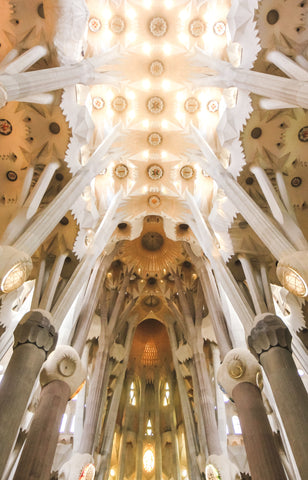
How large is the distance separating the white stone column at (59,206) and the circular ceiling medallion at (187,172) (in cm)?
411

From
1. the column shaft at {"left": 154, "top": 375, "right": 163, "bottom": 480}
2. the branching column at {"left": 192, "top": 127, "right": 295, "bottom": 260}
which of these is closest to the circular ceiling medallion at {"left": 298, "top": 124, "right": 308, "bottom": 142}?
the branching column at {"left": 192, "top": 127, "right": 295, "bottom": 260}

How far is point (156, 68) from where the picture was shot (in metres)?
13.6

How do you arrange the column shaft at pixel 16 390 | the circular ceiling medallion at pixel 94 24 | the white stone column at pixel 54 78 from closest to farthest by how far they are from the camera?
the column shaft at pixel 16 390 < the white stone column at pixel 54 78 < the circular ceiling medallion at pixel 94 24

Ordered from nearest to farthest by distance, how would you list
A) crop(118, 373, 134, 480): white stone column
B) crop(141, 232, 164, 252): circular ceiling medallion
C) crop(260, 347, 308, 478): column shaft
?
crop(260, 347, 308, 478): column shaft → crop(118, 373, 134, 480): white stone column → crop(141, 232, 164, 252): circular ceiling medallion

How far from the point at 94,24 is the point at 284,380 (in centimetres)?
1254

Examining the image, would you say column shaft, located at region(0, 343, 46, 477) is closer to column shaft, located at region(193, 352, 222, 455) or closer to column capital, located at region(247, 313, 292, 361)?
column capital, located at region(247, 313, 292, 361)

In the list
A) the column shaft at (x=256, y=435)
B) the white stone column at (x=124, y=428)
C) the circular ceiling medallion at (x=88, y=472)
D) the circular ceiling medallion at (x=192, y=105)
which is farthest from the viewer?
the white stone column at (x=124, y=428)

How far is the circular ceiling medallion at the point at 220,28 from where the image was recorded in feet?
39.9

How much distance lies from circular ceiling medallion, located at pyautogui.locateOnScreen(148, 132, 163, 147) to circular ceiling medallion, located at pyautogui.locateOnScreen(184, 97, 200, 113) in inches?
65.2

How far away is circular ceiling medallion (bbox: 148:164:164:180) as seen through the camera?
1584cm

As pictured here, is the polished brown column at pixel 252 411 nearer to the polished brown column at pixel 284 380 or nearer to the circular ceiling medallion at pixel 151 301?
the polished brown column at pixel 284 380

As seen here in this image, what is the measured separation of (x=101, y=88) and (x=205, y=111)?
421 cm

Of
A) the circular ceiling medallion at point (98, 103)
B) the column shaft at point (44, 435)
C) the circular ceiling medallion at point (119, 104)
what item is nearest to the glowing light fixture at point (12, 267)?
the column shaft at point (44, 435)

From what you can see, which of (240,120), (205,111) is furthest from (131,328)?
(240,120)
